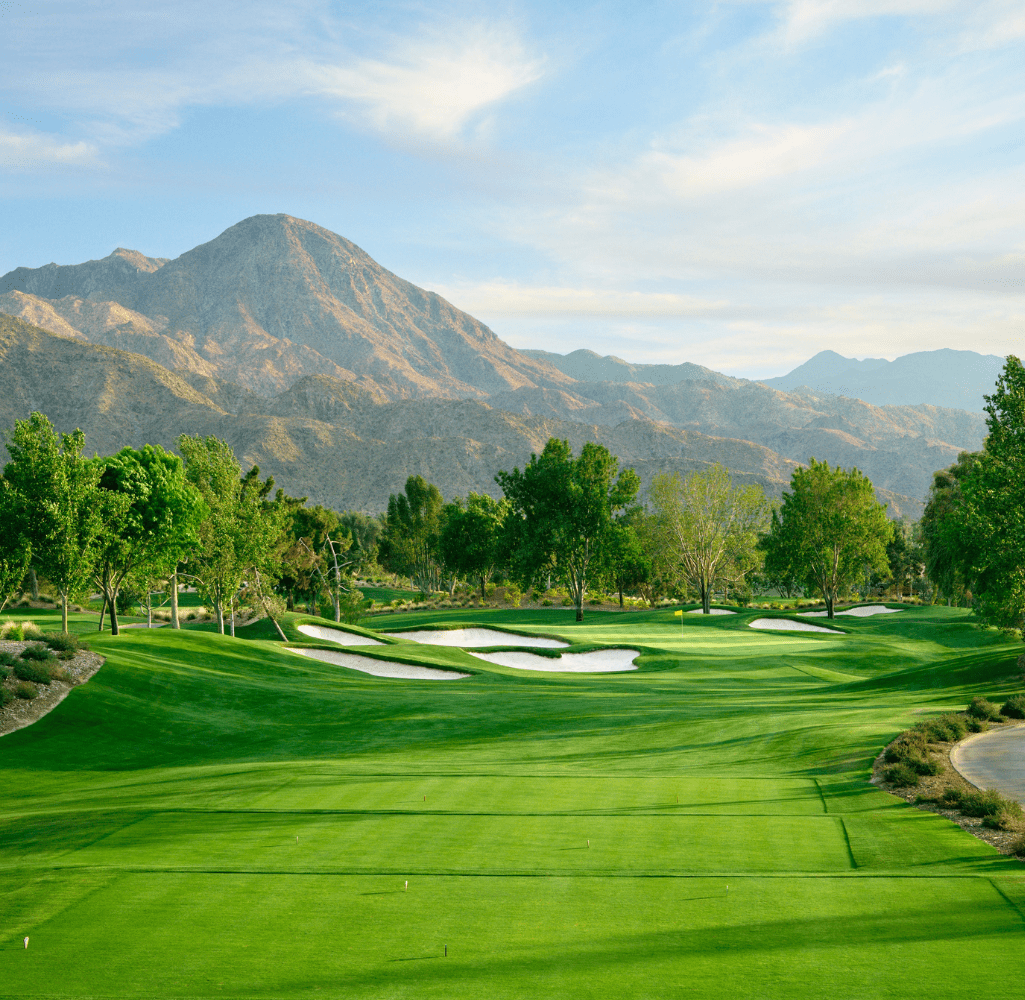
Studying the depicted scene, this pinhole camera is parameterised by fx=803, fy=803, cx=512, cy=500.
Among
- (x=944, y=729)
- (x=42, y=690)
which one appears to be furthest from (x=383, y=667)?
(x=944, y=729)

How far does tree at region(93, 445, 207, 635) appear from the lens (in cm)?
2673

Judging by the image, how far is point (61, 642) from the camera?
69.2 ft

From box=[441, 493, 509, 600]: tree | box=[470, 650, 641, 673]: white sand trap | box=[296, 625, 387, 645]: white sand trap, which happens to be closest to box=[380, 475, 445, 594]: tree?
box=[441, 493, 509, 600]: tree

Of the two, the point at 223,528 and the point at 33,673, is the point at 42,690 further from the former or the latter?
the point at 223,528

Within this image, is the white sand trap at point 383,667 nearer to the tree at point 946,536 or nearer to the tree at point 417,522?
the tree at point 946,536

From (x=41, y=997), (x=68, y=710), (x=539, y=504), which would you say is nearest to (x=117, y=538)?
(x=68, y=710)

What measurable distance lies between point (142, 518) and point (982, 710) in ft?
93.2

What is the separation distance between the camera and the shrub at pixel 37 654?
19766 mm

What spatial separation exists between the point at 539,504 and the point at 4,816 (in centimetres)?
4694

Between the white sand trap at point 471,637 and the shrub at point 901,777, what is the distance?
2846 cm

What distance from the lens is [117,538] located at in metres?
26.6

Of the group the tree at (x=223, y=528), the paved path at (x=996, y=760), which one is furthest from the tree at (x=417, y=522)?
the paved path at (x=996, y=760)

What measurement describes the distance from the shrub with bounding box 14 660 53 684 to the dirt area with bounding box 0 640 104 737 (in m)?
0.13

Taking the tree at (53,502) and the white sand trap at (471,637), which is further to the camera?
the white sand trap at (471,637)
